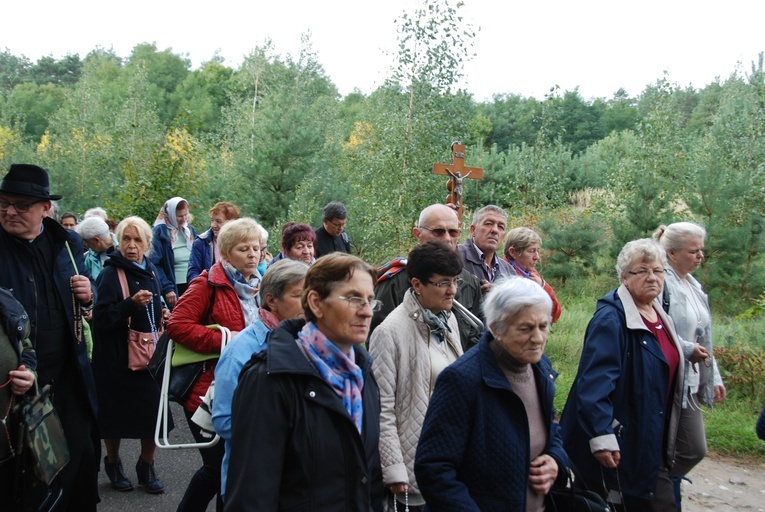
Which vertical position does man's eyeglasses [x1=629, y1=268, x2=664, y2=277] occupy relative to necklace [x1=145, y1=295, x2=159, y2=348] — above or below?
above

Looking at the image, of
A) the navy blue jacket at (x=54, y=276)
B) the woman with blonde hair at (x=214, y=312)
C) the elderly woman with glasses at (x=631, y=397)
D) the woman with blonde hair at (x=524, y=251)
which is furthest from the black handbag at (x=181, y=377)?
the woman with blonde hair at (x=524, y=251)

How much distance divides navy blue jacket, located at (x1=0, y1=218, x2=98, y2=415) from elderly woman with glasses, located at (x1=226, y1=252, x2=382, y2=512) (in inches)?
78.9

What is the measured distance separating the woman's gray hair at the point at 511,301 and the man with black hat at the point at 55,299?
8.18 ft

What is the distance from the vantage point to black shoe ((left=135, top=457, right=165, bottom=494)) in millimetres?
4844

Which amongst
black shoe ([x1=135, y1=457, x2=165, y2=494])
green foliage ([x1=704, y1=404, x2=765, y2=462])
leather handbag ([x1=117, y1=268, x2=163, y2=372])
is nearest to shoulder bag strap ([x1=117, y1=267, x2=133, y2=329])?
leather handbag ([x1=117, y1=268, x2=163, y2=372])

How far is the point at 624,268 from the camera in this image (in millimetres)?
3922

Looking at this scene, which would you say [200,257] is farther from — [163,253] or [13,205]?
[13,205]

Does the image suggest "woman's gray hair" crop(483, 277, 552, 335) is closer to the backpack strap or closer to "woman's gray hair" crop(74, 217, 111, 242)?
the backpack strap

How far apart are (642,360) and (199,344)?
8.48ft

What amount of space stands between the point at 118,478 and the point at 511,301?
3.76 m

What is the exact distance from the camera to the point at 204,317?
381 centimetres

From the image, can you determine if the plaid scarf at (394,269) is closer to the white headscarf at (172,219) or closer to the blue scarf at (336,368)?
the blue scarf at (336,368)

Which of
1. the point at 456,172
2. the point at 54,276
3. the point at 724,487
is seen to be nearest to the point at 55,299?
the point at 54,276

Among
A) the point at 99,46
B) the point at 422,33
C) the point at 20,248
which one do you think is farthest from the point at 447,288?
the point at 99,46
